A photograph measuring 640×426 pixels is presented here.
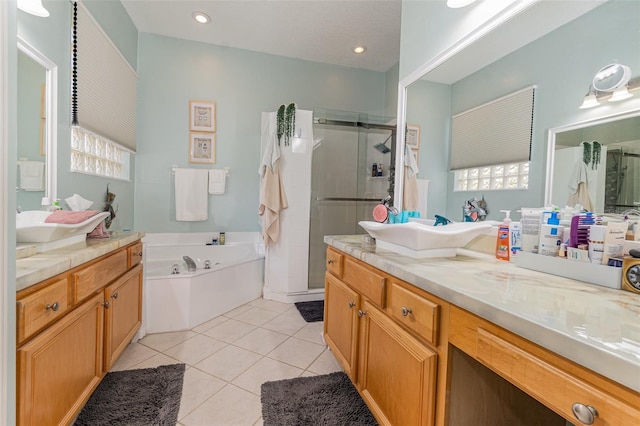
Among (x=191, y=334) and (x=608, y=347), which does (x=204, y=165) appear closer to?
(x=191, y=334)

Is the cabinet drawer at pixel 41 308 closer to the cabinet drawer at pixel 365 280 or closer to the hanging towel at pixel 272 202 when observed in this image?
the cabinet drawer at pixel 365 280

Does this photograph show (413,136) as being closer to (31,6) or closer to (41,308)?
(41,308)

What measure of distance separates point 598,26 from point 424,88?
2.95 feet

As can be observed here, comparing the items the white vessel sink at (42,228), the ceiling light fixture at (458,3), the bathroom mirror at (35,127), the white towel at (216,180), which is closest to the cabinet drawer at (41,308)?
the white vessel sink at (42,228)

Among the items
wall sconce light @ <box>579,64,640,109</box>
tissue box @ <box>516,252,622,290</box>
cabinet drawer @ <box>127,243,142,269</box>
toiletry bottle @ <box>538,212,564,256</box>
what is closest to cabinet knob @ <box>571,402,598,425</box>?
tissue box @ <box>516,252,622,290</box>

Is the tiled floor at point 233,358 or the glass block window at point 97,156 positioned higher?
the glass block window at point 97,156

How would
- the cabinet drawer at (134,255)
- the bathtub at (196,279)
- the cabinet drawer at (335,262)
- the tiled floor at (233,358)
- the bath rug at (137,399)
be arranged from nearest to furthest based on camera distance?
the bath rug at (137,399)
the tiled floor at (233,358)
the cabinet drawer at (335,262)
the cabinet drawer at (134,255)
the bathtub at (196,279)

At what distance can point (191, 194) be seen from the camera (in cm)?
327

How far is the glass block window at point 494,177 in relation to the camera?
128 cm

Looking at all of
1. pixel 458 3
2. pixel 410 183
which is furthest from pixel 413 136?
pixel 458 3

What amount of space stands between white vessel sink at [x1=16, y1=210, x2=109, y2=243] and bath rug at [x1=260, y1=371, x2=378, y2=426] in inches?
49.9

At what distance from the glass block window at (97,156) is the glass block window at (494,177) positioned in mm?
2576

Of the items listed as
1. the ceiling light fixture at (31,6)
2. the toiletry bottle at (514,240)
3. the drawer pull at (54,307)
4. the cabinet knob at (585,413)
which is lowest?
the drawer pull at (54,307)

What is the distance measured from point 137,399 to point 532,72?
2.42 meters
